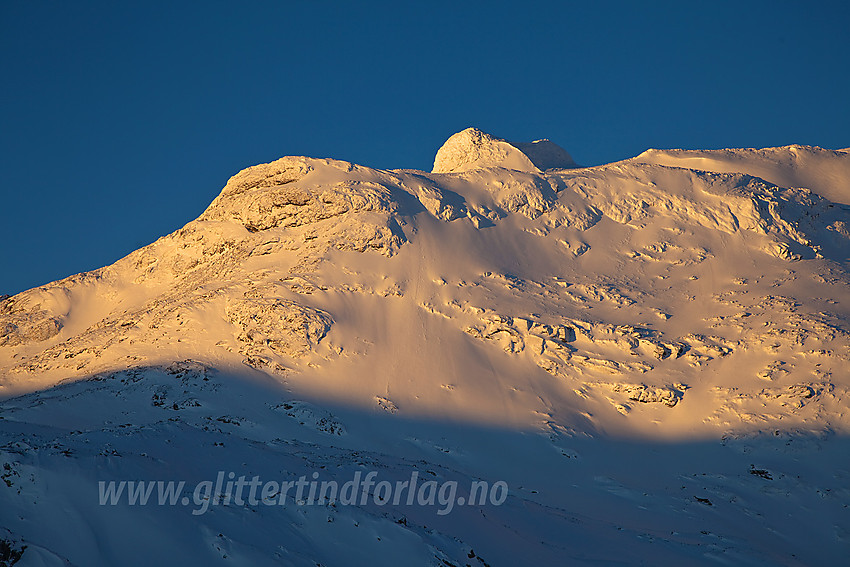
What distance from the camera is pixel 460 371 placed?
41.8 metres

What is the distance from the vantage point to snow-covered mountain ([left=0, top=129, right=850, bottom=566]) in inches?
→ 682

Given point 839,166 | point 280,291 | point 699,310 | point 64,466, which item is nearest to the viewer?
point 64,466

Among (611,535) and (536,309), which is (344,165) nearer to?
(536,309)

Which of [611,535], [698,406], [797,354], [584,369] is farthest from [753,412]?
[611,535]

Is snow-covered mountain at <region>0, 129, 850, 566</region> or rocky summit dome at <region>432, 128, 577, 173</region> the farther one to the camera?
rocky summit dome at <region>432, 128, 577, 173</region>

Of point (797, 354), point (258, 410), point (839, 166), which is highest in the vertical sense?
point (839, 166)

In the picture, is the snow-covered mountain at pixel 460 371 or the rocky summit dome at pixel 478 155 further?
the rocky summit dome at pixel 478 155

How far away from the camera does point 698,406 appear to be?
3972cm

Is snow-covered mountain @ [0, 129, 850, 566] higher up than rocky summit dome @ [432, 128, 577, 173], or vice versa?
rocky summit dome @ [432, 128, 577, 173]

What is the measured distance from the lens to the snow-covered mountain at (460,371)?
56.9 ft

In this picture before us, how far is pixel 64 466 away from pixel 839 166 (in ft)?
253

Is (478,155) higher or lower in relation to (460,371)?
higher

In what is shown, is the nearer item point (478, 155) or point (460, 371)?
point (460, 371)

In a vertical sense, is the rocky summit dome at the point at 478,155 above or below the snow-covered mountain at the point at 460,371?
above
